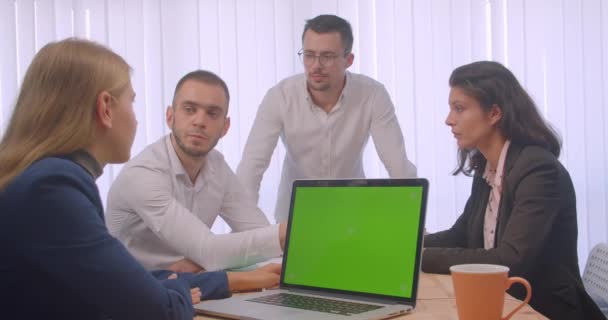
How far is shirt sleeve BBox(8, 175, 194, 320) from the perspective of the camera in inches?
38.7

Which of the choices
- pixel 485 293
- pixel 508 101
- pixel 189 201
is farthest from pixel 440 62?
pixel 485 293

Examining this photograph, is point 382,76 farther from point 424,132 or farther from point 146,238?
point 146,238

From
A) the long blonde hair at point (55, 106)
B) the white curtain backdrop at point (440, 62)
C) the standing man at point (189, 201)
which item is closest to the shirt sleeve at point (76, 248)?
the long blonde hair at point (55, 106)

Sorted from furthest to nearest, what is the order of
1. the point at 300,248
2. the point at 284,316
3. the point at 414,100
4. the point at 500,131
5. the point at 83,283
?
the point at 414,100
the point at 500,131
the point at 300,248
the point at 284,316
the point at 83,283

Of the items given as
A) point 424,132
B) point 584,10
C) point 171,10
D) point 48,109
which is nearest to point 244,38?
point 171,10

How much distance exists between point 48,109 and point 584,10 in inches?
130

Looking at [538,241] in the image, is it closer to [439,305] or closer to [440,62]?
[439,305]

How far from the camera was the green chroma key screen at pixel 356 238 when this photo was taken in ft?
4.35

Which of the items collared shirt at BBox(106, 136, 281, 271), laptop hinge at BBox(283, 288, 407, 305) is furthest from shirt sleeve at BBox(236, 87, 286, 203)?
laptop hinge at BBox(283, 288, 407, 305)

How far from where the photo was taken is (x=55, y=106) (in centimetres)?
→ 109

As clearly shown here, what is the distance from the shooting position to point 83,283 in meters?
1.00

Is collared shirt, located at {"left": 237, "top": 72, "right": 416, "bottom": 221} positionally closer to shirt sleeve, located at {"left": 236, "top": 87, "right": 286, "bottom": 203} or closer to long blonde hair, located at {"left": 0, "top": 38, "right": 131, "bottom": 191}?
shirt sleeve, located at {"left": 236, "top": 87, "right": 286, "bottom": 203}

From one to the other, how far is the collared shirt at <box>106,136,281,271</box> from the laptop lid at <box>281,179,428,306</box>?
210mm

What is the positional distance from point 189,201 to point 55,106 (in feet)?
3.41
